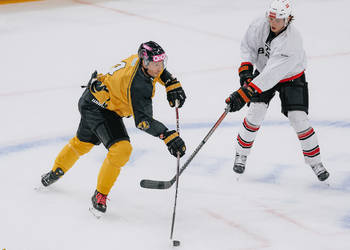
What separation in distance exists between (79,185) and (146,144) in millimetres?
776

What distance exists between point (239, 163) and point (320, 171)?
0.51 metres

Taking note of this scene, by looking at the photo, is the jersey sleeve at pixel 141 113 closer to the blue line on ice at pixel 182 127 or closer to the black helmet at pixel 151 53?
the black helmet at pixel 151 53

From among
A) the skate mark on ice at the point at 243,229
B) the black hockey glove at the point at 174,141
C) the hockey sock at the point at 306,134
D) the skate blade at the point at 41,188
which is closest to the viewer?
the skate mark on ice at the point at 243,229

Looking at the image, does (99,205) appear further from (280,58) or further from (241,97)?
(280,58)

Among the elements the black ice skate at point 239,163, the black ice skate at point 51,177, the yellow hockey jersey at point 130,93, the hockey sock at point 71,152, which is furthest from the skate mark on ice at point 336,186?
the black ice skate at point 51,177

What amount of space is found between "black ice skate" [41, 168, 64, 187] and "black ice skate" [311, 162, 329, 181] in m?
1.57

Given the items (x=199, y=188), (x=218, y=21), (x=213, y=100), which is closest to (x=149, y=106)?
(x=199, y=188)

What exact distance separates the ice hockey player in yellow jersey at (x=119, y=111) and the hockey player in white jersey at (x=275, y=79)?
0.48 m

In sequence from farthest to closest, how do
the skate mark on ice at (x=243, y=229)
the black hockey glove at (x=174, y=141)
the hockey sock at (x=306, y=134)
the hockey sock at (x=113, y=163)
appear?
the hockey sock at (x=306, y=134) < the hockey sock at (x=113, y=163) < the black hockey glove at (x=174, y=141) < the skate mark on ice at (x=243, y=229)

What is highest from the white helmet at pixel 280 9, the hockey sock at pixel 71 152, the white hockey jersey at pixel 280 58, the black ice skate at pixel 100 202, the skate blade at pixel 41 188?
the white helmet at pixel 280 9

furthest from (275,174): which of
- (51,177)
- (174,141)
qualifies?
(51,177)

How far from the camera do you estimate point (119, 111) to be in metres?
3.60

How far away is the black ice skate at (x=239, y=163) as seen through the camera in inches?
158

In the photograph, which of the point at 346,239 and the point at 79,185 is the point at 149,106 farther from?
the point at 346,239
